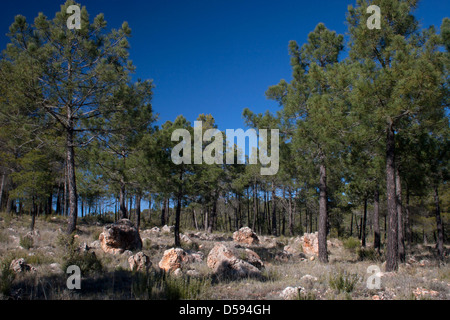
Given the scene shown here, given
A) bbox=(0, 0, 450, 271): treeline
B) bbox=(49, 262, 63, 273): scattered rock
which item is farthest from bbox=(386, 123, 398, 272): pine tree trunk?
bbox=(49, 262, 63, 273): scattered rock

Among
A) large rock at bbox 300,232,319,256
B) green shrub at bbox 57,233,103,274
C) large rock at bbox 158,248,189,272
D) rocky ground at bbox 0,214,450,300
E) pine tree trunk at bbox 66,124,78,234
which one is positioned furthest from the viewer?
large rock at bbox 300,232,319,256

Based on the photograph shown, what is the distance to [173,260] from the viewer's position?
8.76 meters

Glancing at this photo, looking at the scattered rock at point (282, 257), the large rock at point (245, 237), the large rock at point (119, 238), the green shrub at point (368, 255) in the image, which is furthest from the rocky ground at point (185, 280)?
the large rock at point (245, 237)

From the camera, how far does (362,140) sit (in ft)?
32.8

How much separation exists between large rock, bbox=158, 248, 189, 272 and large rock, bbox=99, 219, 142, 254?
11.0 feet

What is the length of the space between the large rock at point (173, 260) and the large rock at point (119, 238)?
3341 mm

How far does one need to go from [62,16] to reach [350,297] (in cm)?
1345

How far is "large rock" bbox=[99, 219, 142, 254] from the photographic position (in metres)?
11.6

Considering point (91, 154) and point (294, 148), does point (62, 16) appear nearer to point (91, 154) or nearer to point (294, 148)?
point (91, 154)

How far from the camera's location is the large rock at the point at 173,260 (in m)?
8.55

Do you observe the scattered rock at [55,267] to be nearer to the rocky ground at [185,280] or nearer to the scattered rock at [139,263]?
the rocky ground at [185,280]

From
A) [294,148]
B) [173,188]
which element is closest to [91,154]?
[173,188]

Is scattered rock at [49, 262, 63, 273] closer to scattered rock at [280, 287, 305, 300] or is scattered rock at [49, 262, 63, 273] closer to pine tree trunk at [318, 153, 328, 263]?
scattered rock at [280, 287, 305, 300]

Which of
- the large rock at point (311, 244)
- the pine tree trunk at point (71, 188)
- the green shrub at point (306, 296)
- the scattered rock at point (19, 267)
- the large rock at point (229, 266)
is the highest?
the pine tree trunk at point (71, 188)
